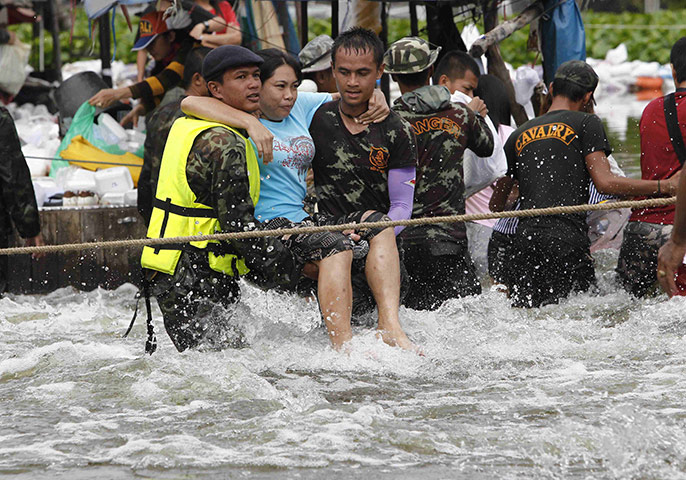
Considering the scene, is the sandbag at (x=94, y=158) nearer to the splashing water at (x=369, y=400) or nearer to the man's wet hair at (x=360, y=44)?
the splashing water at (x=369, y=400)

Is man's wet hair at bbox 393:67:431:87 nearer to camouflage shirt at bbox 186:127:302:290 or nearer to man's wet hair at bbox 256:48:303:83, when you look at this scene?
man's wet hair at bbox 256:48:303:83

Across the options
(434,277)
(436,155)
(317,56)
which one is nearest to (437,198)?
(436,155)

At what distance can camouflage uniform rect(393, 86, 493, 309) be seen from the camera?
5.48m

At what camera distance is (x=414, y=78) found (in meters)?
5.80

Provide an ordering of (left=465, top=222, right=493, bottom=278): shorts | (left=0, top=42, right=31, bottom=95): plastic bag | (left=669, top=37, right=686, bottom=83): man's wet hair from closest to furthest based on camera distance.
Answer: (left=669, top=37, right=686, bottom=83): man's wet hair
(left=465, top=222, right=493, bottom=278): shorts
(left=0, top=42, right=31, bottom=95): plastic bag

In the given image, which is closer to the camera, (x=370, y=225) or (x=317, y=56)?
(x=370, y=225)

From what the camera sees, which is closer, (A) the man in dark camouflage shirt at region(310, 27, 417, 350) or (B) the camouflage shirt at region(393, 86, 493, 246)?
(A) the man in dark camouflage shirt at region(310, 27, 417, 350)

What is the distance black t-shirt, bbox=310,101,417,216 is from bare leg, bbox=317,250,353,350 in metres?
0.45

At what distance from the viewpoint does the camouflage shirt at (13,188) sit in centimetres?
623

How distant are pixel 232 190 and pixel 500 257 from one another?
7.71 feet

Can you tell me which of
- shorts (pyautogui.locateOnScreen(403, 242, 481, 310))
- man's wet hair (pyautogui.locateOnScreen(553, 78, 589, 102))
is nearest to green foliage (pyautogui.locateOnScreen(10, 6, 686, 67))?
man's wet hair (pyautogui.locateOnScreen(553, 78, 589, 102))

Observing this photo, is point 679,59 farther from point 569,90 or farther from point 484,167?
point 484,167

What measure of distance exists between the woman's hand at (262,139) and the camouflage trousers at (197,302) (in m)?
0.53

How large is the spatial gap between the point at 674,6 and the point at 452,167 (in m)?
32.1
